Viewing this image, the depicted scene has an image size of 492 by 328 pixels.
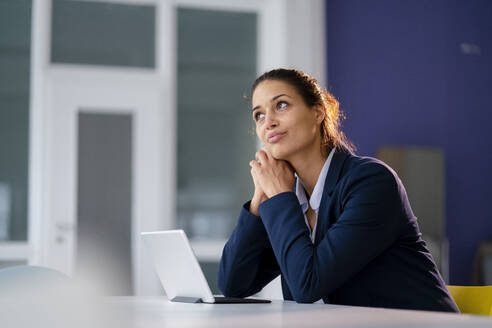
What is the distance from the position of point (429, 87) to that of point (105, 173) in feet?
9.77

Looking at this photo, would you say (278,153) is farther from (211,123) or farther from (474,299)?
(211,123)

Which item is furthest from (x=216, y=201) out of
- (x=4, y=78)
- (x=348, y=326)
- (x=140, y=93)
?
(x=348, y=326)

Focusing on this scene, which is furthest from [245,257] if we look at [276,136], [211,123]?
[211,123]

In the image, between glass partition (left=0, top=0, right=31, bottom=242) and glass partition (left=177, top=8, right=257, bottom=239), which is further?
glass partition (left=177, top=8, right=257, bottom=239)

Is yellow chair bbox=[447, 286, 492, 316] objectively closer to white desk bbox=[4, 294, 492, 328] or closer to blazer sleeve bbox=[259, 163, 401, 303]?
blazer sleeve bbox=[259, 163, 401, 303]

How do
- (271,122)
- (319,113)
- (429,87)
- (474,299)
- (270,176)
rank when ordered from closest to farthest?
(474,299) < (270,176) < (271,122) < (319,113) < (429,87)

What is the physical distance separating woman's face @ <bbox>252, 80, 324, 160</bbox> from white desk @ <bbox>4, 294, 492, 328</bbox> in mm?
901

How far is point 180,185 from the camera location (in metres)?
5.41

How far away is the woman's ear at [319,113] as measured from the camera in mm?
2143

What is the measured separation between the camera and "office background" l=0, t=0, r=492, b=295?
509cm

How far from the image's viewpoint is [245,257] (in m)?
1.97

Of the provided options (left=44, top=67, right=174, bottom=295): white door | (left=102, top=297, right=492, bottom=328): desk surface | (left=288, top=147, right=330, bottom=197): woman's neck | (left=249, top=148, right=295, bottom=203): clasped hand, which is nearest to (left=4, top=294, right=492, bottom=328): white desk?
(left=102, top=297, right=492, bottom=328): desk surface

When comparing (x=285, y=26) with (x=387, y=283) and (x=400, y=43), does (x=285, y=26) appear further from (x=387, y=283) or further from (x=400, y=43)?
(x=387, y=283)

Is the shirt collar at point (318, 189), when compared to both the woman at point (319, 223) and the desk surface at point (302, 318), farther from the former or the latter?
the desk surface at point (302, 318)
